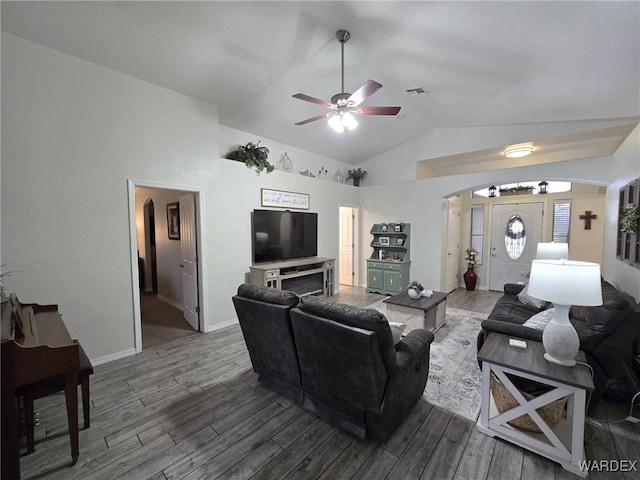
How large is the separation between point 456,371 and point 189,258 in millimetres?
3756

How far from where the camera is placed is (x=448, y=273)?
5.91 m

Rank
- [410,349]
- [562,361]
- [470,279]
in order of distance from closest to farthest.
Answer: [562,361] < [410,349] < [470,279]

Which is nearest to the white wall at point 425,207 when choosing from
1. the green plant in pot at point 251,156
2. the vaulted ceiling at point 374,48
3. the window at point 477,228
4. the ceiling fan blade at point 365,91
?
the window at point 477,228

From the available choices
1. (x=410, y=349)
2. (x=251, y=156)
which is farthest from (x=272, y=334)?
(x=251, y=156)

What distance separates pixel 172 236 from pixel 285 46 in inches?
143

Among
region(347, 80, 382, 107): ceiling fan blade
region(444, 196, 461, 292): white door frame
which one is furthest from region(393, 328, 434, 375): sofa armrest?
region(444, 196, 461, 292): white door frame

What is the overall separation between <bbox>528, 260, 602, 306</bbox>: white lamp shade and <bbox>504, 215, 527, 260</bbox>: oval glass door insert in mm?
4801

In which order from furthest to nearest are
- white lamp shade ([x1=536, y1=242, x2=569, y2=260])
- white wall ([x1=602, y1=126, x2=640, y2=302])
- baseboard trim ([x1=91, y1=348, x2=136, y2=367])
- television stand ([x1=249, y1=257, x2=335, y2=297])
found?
television stand ([x1=249, y1=257, x2=335, y2=297])
white lamp shade ([x1=536, y1=242, x2=569, y2=260])
baseboard trim ([x1=91, y1=348, x2=136, y2=367])
white wall ([x1=602, y1=126, x2=640, y2=302])

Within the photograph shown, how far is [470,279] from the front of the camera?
6.20 m

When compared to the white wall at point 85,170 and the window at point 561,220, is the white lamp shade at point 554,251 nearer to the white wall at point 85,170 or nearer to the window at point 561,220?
the window at point 561,220

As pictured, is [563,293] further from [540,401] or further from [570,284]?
[540,401]

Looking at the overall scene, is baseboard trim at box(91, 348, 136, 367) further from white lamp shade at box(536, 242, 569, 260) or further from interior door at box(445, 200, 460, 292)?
interior door at box(445, 200, 460, 292)

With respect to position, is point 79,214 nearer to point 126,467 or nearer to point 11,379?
point 11,379

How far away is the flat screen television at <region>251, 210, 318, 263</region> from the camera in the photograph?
4.50m
